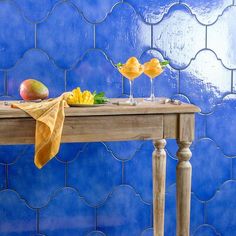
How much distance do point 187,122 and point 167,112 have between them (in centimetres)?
8

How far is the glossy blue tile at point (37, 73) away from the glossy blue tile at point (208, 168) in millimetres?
650

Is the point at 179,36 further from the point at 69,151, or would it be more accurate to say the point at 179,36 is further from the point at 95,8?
the point at 69,151

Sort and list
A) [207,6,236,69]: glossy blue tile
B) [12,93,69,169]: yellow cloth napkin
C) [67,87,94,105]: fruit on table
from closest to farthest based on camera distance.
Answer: [12,93,69,169]: yellow cloth napkin < [67,87,94,105]: fruit on table < [207,6,236,69]: glossy blue tile

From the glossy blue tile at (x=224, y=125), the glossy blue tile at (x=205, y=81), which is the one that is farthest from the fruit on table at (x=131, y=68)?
the glossy blue tile at (x=224, y=125)

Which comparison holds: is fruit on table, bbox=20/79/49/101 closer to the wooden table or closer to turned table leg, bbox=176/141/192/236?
the wooden table

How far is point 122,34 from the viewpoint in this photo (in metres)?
2.35

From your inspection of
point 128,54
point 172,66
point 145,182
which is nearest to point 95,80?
point 128,54

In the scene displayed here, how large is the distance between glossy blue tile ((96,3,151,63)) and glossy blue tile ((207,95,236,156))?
0.43m

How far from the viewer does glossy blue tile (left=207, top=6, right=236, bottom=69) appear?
8.01 ft

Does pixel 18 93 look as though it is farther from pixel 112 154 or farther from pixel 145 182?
pixel 145 182

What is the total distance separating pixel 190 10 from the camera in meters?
2.41

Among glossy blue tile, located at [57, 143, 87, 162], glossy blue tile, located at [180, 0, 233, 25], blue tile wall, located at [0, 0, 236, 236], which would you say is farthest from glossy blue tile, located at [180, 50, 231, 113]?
glossy blue tile, located at [57, 143, 87, 162]

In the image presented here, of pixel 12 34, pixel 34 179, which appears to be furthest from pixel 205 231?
pixel 12 34

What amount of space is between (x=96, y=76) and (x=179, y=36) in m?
0.39
